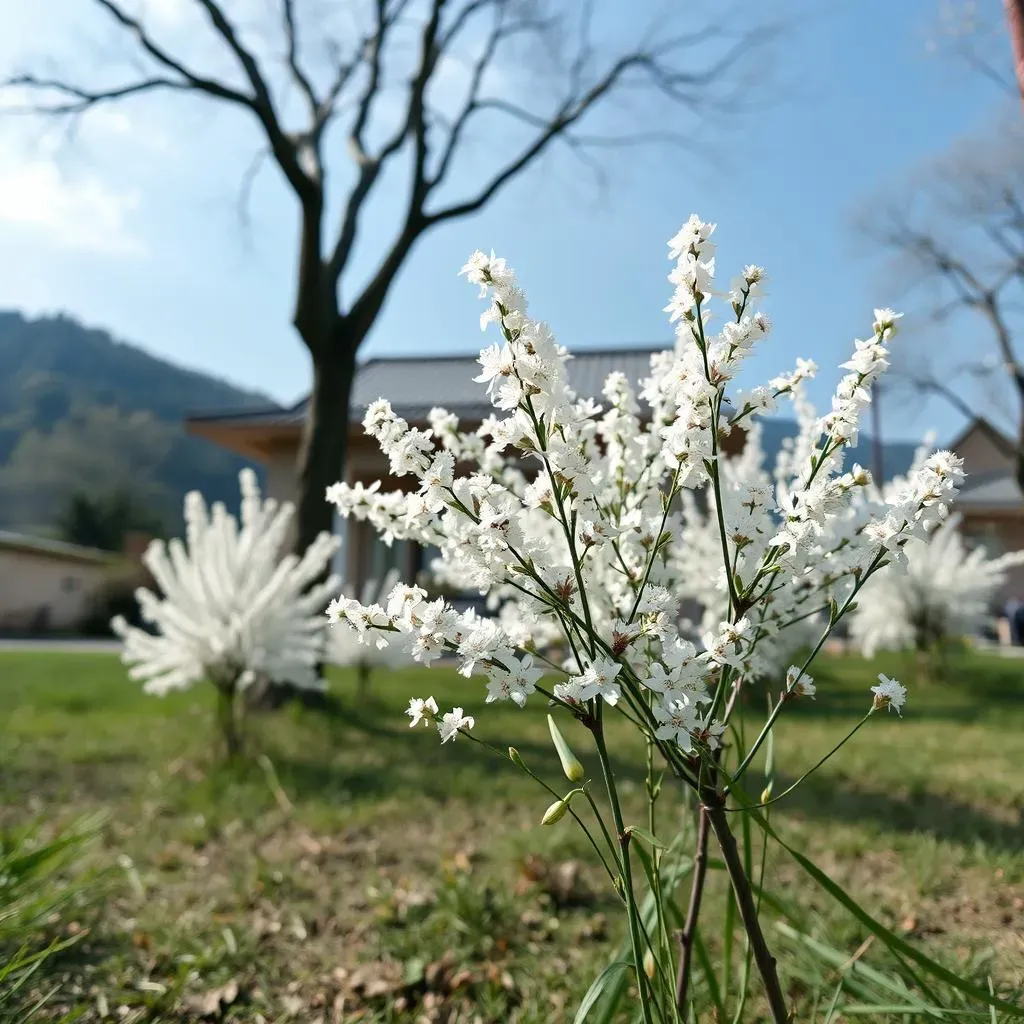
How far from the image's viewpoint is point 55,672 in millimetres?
9586

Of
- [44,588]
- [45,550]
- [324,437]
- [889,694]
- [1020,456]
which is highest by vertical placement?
[1020,456]

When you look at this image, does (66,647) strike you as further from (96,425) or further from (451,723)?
(96,425)

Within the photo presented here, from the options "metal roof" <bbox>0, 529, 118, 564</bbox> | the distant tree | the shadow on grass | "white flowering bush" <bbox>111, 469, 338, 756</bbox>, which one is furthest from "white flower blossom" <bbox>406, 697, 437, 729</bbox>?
the distant tree

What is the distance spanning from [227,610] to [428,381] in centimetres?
1164

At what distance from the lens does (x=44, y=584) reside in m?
24.6

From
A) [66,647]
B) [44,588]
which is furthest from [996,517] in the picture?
[44,588]

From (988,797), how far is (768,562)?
11.6 feet

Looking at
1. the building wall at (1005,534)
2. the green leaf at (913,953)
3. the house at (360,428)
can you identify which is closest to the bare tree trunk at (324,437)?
the house at (360,428)

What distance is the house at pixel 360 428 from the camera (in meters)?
12.2

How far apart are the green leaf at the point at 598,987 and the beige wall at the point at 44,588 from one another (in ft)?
87.5

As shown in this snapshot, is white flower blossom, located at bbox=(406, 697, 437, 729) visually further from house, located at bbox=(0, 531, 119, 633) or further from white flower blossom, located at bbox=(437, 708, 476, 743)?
house, located at bbox=(0, 531, 119, 633)

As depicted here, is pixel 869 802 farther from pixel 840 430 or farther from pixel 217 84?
pixel 217 84

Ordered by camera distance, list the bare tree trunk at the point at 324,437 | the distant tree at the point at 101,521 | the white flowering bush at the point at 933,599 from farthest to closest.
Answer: the distant tree at the point at 101,521
the white flowering bush at the point at 933,599
the bare tree trunk at the point at 324,437

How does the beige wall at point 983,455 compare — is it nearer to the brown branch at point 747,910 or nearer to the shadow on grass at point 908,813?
the shadow on grass at point 908,813
